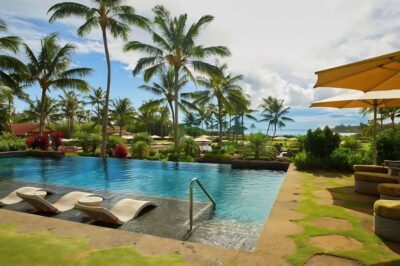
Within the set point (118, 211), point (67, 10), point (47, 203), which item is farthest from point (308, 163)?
point (67, 10)

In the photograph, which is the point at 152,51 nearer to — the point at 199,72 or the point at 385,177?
the point at 199,72

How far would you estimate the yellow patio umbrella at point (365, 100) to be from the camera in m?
6.58

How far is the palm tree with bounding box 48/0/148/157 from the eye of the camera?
1741 centimetres

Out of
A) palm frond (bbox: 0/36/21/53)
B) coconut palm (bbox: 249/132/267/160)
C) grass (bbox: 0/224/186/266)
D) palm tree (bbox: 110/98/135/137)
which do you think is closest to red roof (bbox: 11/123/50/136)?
palm tree (bbox: 110/98/135/137)

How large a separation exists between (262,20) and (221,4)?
1627 mm

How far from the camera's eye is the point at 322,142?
35.7 feet

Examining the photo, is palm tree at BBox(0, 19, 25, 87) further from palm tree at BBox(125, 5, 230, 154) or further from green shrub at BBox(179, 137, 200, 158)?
green shrub at BBox(179, 137, 200, 158)

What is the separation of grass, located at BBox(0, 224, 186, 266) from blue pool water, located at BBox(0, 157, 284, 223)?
3.17 metres

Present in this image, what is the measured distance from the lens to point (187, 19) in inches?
736

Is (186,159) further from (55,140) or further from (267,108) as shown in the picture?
(267,108)

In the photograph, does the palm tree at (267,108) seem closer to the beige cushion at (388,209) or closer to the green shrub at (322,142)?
the green shrub at (322,142)

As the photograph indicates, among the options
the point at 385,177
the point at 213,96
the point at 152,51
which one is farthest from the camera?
the point at 213,96

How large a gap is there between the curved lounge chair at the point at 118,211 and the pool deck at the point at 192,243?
70cm

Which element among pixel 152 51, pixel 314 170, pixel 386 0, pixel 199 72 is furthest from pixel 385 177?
pixel 152 51
